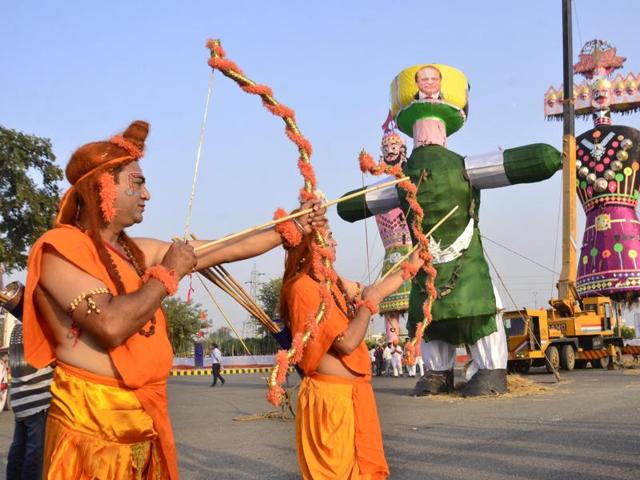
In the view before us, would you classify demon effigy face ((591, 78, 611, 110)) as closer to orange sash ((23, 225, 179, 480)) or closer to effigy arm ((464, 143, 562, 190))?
effigy arm ((464, 143, 562, 190))

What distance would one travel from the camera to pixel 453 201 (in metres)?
10.0

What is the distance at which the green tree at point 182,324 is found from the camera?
40031mm

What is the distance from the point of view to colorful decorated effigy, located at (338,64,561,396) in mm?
9977

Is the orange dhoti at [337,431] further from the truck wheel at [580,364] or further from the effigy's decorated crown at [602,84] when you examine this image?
the effigy's decorated crown at [602,84]

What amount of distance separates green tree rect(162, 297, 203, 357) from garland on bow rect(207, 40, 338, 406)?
37.0 metres

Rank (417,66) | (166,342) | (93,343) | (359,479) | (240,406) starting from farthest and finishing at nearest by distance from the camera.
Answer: (240,406)
(417,66)
(359,479)
(166,342)
(93,343)

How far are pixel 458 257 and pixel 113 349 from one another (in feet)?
28.3

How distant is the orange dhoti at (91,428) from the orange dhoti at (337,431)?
126 centimetres

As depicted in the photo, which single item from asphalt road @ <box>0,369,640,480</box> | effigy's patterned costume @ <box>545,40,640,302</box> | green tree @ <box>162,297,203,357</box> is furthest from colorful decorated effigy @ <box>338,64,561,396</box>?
green tree @ <box>162,297,203,357</box>

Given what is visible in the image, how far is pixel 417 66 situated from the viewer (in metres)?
10.7

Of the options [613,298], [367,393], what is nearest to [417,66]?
[367,393]

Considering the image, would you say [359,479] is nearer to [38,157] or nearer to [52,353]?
[52,353]

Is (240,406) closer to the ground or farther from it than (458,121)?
closer to the ground

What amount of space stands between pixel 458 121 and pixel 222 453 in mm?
6702
